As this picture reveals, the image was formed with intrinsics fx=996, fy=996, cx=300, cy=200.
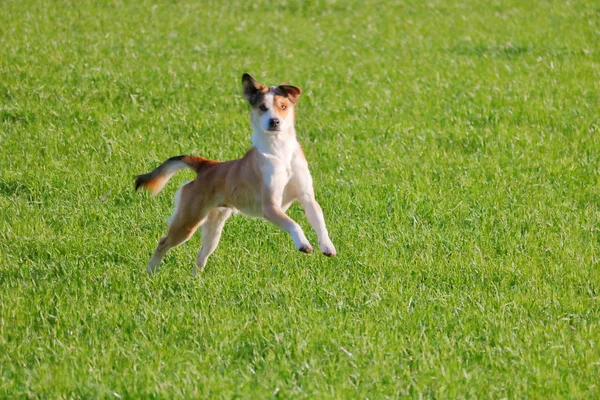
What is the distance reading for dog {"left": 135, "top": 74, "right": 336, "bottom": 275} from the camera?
7086 mm

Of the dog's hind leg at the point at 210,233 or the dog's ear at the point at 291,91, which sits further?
the dog's hind leg at the point at 210,233

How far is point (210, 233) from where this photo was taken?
Answer: 306 inches

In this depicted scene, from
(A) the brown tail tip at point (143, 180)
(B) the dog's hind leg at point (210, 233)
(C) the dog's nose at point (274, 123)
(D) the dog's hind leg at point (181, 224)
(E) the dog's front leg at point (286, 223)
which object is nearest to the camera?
(E) the dog's front leg at point (286, 223)

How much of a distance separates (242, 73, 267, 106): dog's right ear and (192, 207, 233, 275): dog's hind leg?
93cm

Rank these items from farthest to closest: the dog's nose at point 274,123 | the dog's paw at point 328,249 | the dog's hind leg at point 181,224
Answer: the dog's hind leg at point 181,224, the dog's nose at point 274,123, the dog's paw at point 328,249

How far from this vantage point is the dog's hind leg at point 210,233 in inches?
305

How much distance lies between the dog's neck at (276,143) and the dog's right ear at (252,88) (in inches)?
10.3

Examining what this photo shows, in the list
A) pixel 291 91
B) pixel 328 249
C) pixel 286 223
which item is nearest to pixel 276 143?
pixel 291 91

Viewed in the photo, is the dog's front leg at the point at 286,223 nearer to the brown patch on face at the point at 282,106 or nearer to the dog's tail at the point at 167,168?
the brown patch on face at the point at 282,106

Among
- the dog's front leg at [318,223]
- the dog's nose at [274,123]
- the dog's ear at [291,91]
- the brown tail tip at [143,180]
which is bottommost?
the brown tail tip at [143,180]

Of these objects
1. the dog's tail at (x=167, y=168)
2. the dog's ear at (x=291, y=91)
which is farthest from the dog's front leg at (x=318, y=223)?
the dog's tail at (x=167, y=168)

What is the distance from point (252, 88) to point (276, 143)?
47 centimetres

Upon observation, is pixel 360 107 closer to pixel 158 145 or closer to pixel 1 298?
pixel 158 145

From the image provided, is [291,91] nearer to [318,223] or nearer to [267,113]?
[267,113]
